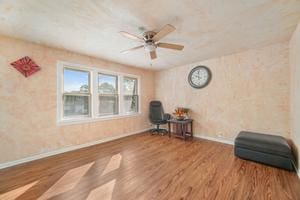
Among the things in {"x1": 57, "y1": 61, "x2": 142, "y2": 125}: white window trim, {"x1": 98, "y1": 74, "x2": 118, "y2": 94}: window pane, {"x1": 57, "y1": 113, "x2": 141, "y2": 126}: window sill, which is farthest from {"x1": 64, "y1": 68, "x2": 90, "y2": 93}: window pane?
{"x1": 57, "y1": 113, "x2": 141, "y2": 126}: window sill

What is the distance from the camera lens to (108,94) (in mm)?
4168

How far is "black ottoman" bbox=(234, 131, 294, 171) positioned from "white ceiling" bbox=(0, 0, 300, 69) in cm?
204

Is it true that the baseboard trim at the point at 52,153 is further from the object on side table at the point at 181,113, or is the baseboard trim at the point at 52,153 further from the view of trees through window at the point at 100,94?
the object on side table at the point at 181,113

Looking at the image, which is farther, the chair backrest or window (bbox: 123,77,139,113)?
the chair backrest

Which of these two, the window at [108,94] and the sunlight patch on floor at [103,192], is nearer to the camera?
the sunlight patch on floor at [103,192]

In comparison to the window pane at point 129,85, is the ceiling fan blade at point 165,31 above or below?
above

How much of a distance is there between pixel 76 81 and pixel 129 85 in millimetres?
1806

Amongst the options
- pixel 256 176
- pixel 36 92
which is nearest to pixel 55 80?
pixel 36 92

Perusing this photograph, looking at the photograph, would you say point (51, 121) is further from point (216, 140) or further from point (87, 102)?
point (216, 140)

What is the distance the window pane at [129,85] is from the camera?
4.68 metres

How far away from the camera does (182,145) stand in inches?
140

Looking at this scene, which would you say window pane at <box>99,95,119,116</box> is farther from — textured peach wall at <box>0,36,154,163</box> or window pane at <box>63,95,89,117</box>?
textured peach wall at <box>0,36,154,163</box>

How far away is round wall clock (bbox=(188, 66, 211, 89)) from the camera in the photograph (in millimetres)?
4020

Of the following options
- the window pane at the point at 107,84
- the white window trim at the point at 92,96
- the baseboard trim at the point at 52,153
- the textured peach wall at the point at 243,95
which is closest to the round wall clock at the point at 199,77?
the textured peach wall at the point at 243,95
